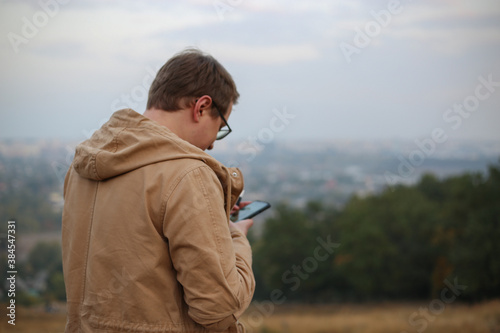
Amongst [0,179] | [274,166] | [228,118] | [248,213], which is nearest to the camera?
[228,118]

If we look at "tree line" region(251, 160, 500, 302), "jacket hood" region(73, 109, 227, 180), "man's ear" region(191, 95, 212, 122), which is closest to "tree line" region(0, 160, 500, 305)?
"tree line" region(251, 160, 500, 302)

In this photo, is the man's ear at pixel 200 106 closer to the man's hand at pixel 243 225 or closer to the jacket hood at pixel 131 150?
the jacket hood at pixel 131 150

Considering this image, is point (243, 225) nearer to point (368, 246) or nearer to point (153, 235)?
point (153, 235)

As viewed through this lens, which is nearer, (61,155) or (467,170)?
(61,155)

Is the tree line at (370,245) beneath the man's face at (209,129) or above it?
beneath

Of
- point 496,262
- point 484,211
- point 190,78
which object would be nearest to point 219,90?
point 190,78

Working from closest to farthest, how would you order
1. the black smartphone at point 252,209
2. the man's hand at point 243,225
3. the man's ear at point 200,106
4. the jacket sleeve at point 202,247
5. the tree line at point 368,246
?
the jacket sleeve at point 202,247, the man's ear at point 200,106, the man's hand at point 243,225, the black smartphone at point 252,209, the tree line at point 368,246

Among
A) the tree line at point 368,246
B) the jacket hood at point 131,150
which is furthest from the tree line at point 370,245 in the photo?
the jacket hood at point 131,150

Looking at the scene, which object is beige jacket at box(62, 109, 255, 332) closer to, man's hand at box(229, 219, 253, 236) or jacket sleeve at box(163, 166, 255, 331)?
jacket sleeve at box(163, 166, 255, 331)

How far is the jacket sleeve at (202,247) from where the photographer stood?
1333mm

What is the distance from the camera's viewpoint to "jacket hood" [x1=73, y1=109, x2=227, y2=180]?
1.39 m

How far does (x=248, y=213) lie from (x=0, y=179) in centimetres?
1242

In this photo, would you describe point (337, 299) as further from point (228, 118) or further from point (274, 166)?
point (228, 118)

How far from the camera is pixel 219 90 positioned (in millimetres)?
1562
